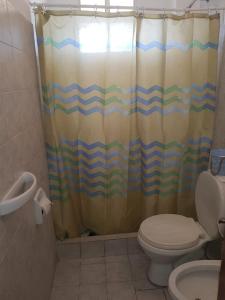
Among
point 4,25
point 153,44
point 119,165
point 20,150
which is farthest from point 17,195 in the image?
point 153,44

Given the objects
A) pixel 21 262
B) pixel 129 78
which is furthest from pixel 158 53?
pixel 21 262

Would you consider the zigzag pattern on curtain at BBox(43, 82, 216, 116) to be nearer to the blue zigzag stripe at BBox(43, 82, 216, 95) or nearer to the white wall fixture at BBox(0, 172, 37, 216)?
the blue zigzag stripe at BBox(43, 82, 216, 95)

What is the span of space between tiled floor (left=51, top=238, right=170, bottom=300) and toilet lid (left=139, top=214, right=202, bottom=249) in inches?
17.2

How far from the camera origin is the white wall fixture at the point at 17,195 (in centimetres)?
88

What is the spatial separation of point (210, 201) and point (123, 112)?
0.84 m

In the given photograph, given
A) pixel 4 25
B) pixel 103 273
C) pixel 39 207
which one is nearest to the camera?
pixel 4 25

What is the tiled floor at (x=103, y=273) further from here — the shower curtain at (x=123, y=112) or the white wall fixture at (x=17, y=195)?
the white wall fixture at (x=17, y=195)

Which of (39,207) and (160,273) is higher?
(39,207)

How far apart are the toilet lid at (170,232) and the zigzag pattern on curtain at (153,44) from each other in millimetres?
1199

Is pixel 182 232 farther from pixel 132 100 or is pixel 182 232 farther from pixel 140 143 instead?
pixel 132 100

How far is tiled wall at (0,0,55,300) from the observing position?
968 mm

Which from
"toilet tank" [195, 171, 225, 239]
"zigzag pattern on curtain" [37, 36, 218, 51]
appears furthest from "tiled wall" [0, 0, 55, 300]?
"toilet tank" [195, 171, 225, 239]

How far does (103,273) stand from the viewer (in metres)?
1.83

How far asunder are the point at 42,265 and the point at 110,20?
63.4 inches
